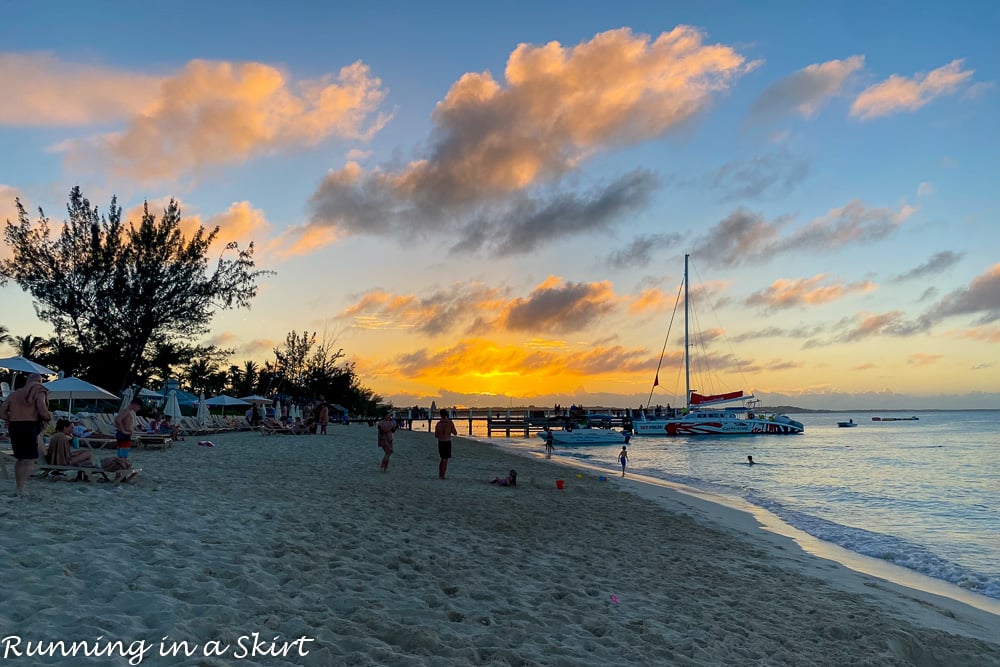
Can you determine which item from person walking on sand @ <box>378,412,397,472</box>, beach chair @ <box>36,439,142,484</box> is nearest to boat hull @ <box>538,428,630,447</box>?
person walking on sand @ <box>378,412,397,472</box>

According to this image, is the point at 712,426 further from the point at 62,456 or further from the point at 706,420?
the point at 62,456

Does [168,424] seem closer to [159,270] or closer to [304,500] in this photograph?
[159,270]

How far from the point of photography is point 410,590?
5.75 m

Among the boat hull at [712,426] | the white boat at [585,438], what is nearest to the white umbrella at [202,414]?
the white boat at [585,438]

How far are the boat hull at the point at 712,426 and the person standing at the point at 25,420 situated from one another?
59000 mm

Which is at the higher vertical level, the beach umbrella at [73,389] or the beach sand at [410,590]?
the beach umbrella at [73,389]

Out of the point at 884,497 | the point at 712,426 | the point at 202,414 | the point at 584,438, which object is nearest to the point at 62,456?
the point at 202,414

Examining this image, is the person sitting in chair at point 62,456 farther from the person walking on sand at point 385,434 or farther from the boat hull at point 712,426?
the boat hull at point 712,426

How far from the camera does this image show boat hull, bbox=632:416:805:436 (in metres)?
61.5

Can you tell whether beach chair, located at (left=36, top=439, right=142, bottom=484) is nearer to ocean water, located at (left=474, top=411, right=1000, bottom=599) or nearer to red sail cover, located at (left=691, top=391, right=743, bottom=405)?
ocean water, located at (left=474, top=411, right=1000, bottom=599)

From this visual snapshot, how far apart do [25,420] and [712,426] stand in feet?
199

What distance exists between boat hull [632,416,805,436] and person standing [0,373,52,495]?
→ 194ft

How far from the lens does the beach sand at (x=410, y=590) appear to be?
433cm

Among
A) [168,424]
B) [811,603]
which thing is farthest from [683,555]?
[168,424]
